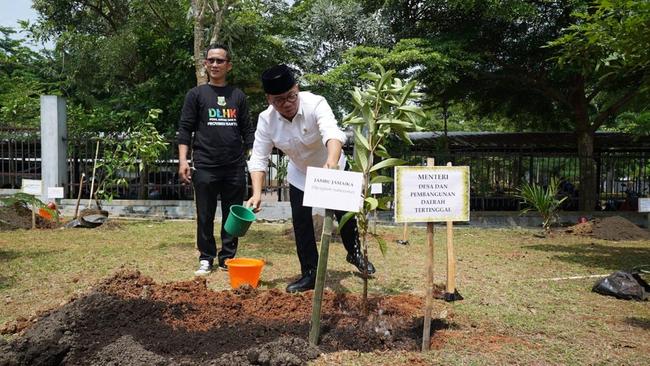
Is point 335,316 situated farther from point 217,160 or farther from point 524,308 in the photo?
point 217,160

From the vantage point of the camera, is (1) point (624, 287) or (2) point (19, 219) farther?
(2) point (19, 219)

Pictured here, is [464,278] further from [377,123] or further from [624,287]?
[377,123]

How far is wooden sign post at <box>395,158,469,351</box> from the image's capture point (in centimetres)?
314

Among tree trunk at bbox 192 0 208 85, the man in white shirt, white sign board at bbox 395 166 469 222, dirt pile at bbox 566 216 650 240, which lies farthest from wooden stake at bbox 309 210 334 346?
dirt pile at bbox 566 216 650 240

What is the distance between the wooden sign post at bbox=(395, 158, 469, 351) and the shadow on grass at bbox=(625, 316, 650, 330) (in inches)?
70.9

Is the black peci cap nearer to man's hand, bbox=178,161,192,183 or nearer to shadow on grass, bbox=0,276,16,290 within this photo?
man's hand, bbox=178,161,192,183

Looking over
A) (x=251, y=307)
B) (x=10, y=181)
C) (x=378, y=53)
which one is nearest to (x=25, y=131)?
(x=10, y=181)

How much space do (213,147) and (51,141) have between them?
26.5 feet

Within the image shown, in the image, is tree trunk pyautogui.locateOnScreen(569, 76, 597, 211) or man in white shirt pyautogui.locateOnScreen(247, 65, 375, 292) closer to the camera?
man in white shirt pyautogui.locateOnScreen(247, 65, 375, 292)

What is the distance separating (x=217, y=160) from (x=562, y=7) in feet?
30.1

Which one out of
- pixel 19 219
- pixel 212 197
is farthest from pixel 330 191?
pixel 19 219

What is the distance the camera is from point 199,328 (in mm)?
3371

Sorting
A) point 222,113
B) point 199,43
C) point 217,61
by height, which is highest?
point 199,43

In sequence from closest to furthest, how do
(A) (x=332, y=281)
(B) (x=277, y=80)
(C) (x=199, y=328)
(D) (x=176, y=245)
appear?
(C) (x=199, y=328) → (B) (x=277, y=80) → (A) (x=332, y=281) → (D) (x=176, y=245)
